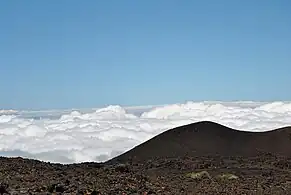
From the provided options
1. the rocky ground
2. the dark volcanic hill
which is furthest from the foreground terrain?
the dark volcanic hill

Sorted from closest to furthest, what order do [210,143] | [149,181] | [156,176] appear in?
[149,181] < [156,176] < [210,143]

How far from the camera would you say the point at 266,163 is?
113 feet

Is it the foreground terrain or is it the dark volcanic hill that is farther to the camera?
the dark volcanic hill

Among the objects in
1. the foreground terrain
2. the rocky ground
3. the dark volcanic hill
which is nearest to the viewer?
the rocky ground

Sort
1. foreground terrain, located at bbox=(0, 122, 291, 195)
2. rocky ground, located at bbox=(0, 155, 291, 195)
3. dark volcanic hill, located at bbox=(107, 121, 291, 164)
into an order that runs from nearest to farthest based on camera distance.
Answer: rocky ground, located at bbox=(0, 155, 291, 195)
foreground terrain, located at bbox=(0, 122, 291, 195)
dark volcanic hill, located at bbox=(107, 121, 291, 164)

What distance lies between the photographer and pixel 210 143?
4941 centimetres

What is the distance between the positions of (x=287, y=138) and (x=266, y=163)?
18473 mm

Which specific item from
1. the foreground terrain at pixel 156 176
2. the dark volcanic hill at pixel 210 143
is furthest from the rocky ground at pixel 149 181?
the dark volcanic hill at pixel 210 143

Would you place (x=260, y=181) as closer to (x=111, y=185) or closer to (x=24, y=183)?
(x=111, y=185)

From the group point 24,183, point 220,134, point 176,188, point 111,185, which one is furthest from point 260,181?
point 220,134

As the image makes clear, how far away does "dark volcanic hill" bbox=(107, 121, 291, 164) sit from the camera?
47094 mm

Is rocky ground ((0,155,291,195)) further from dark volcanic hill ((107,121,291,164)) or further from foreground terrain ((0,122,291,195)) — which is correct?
dark volcanic hill ((107,121,291,164))

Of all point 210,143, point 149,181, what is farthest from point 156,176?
point 210,143

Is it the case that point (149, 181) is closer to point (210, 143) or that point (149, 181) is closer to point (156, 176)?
point (156, 176)
